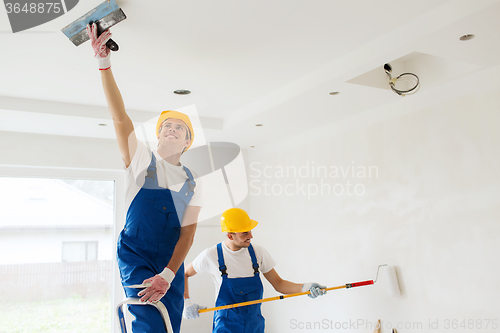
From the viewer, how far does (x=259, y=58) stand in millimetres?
2945

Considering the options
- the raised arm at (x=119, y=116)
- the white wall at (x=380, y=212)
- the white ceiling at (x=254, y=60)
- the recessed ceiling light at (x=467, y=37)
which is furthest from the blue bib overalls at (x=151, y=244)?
the white wall at (x=380, y=212)

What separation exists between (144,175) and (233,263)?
172 cm

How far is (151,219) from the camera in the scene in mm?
1836

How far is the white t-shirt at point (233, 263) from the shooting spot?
11.0ft

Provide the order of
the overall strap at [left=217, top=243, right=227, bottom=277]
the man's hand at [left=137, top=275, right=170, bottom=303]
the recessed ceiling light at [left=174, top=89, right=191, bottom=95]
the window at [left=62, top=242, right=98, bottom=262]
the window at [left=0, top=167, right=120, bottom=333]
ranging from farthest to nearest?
the window at [left=62, top=242, right=98, bottom=262] < the window at [left=0, top=167, right=120, bottom=333] < the recessed ceiling light at [left=174, top=89, right=191, bottom=95] < the overall strap at [left=217, top=243, right=227, bottom=277] < the man's hand at [left=137, top=275, right=170, bottom=303]

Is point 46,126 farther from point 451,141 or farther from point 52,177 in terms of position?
point 451,141

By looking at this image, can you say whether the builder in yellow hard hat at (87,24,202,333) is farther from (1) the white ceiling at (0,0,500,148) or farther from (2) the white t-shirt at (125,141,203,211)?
(1) the white ceiling at (0,0,500,148)

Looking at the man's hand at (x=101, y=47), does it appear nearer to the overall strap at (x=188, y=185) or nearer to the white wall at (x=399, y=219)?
the overall strap at (x=188, y=185)

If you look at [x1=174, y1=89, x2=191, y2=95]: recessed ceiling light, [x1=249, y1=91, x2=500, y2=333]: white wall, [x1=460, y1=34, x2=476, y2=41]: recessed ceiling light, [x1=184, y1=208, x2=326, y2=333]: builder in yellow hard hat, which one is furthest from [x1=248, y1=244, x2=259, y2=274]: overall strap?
[x1=460, y1=34, x2=476, y2=41]: recessed ceiling light

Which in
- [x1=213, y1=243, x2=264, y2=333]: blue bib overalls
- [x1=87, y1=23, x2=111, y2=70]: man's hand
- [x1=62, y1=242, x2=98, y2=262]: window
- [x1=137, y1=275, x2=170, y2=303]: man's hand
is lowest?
[x1=213, y1=243, x2=264, y2=333]: blue bib overalls

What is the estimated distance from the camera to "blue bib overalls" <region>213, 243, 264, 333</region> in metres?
3.15

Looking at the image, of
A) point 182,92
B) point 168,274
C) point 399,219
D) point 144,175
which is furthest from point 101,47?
point 399,219

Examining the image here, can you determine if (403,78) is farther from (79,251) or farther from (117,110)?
(79,251)

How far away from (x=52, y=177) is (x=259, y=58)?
9.12 feet
